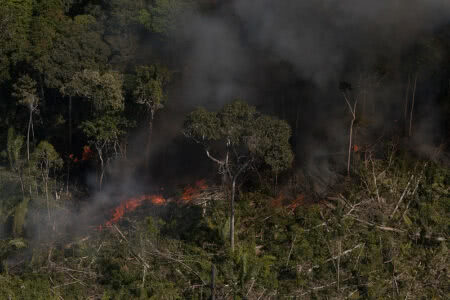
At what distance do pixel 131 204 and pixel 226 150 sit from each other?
3413 millimetres

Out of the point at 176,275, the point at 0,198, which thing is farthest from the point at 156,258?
the point at 0,198

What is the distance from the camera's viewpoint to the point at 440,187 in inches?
606

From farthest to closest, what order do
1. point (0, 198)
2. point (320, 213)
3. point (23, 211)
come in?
point (0, 198) → point (23, 211) → point (320, 213)

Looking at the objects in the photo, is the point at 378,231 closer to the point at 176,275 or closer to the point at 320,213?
the point at 320,213

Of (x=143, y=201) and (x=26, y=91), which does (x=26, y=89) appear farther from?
(x=143, y=201)

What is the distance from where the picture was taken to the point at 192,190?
16719 mm

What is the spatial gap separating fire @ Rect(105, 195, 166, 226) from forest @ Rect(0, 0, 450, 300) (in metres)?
0.08

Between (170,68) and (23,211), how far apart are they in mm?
6991

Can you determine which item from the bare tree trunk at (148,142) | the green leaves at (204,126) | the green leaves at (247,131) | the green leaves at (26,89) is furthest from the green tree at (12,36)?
the green leaves at (247,131)

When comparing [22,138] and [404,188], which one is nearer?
[404,188]

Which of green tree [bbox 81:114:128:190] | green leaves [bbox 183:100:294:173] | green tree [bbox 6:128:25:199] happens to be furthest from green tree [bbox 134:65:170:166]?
green tree [bbox 6:128:25:199]

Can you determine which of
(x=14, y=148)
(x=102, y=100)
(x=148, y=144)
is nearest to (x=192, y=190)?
(x=148, y=144)

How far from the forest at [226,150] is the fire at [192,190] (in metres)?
0.07

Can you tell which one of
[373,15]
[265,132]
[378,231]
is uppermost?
[373,15]
